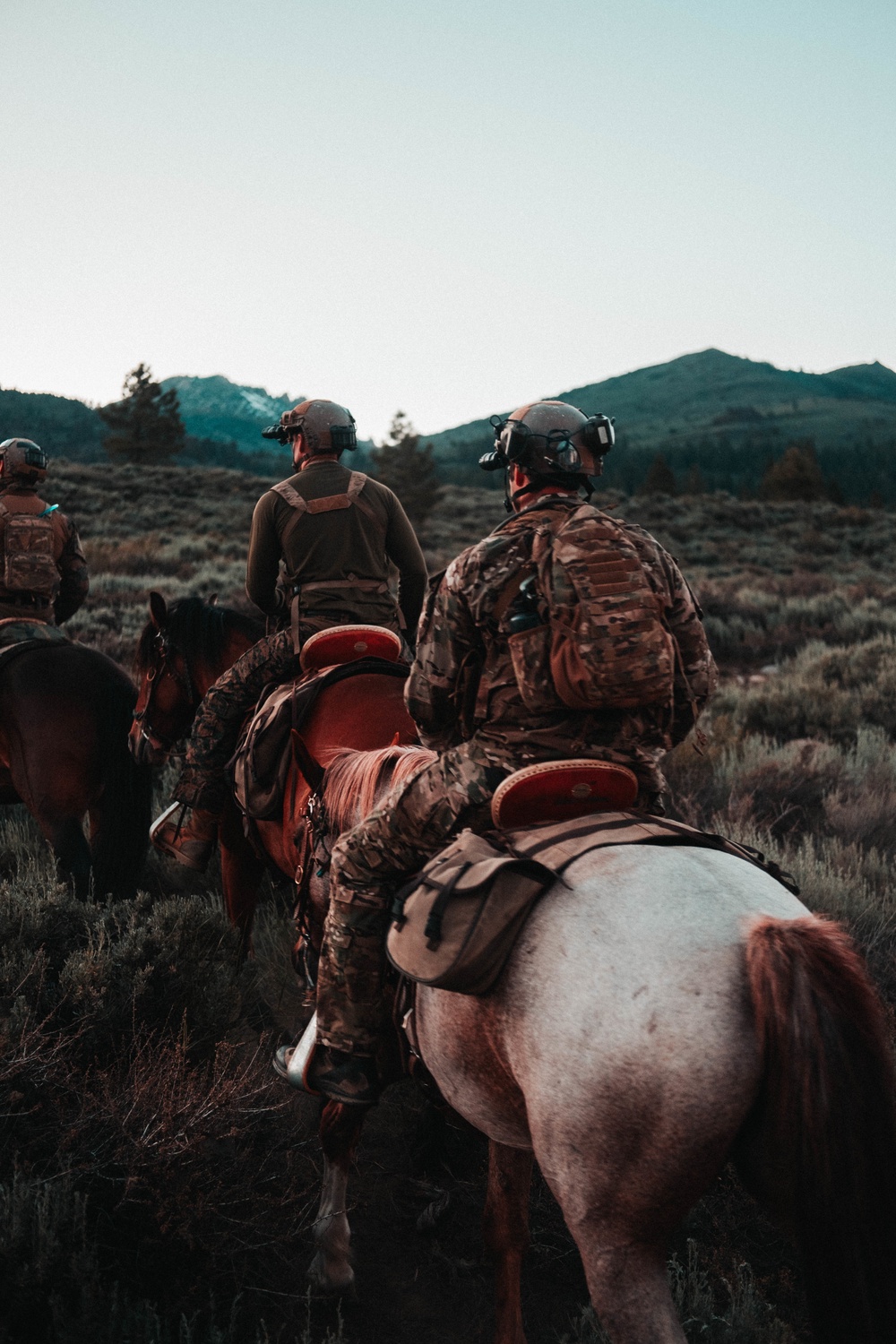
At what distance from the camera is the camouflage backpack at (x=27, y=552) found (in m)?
5.76

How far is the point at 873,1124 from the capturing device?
5.80 feet

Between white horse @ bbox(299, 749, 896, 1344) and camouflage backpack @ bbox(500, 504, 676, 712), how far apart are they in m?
0.42

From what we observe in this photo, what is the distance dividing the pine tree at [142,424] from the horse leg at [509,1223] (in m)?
44.6

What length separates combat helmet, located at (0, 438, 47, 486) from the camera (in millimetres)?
5781

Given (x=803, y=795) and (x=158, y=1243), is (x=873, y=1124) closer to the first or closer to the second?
(x=158, y=1243)

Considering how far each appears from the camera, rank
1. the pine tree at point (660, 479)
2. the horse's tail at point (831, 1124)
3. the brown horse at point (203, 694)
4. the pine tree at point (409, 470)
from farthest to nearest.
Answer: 1. the pine tree at point (660, 479)
2. the pine tree at point (409, 470)
3. the brown horse at point (203, 694)
4. the horse's tail at point (831, 1124)

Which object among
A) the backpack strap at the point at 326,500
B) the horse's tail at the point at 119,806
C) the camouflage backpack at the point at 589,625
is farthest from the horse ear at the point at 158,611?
the camouflage backpack at the point at 589,625

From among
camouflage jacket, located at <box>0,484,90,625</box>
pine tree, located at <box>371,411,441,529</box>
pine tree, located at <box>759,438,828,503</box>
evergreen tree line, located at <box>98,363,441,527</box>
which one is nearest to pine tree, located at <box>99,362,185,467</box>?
evergreen tree line, located at <box>98,363,441,527</box>

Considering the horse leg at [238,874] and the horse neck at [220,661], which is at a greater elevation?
the horse neck at [220,661]

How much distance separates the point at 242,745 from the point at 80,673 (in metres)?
1.85

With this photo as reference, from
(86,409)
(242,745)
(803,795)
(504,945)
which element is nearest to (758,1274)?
(504,945)

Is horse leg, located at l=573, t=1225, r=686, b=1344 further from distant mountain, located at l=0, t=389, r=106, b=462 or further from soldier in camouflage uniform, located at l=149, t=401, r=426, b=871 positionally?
distant mountain, located at l=0, t=389, r=106, b=462

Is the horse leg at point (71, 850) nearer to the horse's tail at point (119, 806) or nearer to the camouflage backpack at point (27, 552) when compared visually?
the horse's tail at point (119, 806)

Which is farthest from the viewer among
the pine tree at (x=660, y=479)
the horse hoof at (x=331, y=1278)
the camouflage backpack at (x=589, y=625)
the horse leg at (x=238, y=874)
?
the pine tree at (x=660, y=479)
